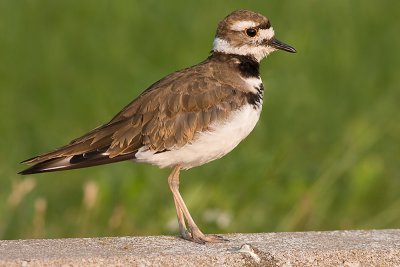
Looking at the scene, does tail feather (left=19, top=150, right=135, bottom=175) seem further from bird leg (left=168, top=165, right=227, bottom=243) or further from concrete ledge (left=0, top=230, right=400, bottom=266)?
concrete ledge (left=0, top=230, right=400, bottom=266)

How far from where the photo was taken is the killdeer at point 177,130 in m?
7.05

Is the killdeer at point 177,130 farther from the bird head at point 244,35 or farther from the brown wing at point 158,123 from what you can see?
the bird head at point 244,35

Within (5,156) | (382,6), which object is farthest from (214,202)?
(382,6)

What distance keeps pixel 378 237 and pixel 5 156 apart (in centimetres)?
466

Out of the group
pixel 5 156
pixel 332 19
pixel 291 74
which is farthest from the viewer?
pixel 332 19

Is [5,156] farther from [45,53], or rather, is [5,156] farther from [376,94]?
[376,94]

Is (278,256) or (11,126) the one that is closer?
(278,256)

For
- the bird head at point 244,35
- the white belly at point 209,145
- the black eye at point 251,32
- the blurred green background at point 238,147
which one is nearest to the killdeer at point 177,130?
the white belly at point 209,145

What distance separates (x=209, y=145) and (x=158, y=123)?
1.25 ft

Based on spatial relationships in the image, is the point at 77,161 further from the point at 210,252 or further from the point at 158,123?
the point at 210,252

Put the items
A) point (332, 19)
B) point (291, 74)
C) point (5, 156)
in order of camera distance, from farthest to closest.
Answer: point (332, 19) → point (291, 74) → point (5, 156)

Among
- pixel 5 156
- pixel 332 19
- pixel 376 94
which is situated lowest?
pixel 5 156

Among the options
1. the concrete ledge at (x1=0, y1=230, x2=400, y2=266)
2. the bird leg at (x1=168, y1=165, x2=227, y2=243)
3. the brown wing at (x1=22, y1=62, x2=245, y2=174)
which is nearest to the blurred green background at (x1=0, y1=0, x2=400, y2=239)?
the bird leg at (x1=168, y1=165, x2=227, y2=243)

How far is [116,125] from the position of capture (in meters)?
7.19
